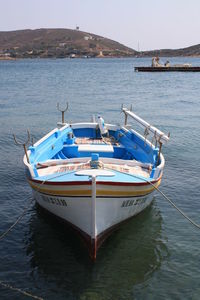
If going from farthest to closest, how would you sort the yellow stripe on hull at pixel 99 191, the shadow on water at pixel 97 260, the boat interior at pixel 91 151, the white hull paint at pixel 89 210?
the boat interior at pixel 91 151 → the white hull paint at pixel 89 210 → the yellow stripe on hull at pixel 99 191 → the shadow on water at pixel 97 260

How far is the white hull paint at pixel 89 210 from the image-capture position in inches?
409

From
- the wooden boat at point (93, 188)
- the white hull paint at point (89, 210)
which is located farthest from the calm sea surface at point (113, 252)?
the white hull paint at point (89, 210)

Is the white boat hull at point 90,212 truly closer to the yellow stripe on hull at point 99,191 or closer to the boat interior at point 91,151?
the yellow stripe on hull at point 99,191

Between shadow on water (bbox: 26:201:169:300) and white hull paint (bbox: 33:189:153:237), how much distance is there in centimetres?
90

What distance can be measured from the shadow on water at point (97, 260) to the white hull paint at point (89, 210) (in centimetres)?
90

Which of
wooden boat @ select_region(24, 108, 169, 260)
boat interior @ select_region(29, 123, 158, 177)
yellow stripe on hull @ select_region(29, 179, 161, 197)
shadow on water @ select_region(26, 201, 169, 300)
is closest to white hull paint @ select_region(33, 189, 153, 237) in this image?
wooden boat @ select_region(24, 108, 169, 260)

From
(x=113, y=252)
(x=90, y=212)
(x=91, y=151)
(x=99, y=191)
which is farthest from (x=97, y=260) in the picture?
(x=91, y=151)

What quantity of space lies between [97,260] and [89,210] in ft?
5.66

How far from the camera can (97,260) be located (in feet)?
36.0

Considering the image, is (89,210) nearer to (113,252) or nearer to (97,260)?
(97,260)

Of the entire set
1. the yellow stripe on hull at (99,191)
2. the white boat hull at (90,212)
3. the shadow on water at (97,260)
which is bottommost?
the shadow on water at (97,260)

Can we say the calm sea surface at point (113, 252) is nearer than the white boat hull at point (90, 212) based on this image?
Yes

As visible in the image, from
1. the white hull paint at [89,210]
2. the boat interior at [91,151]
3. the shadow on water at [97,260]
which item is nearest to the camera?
the shadow on water at [97,260]

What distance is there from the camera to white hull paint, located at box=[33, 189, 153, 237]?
10.4 meters
